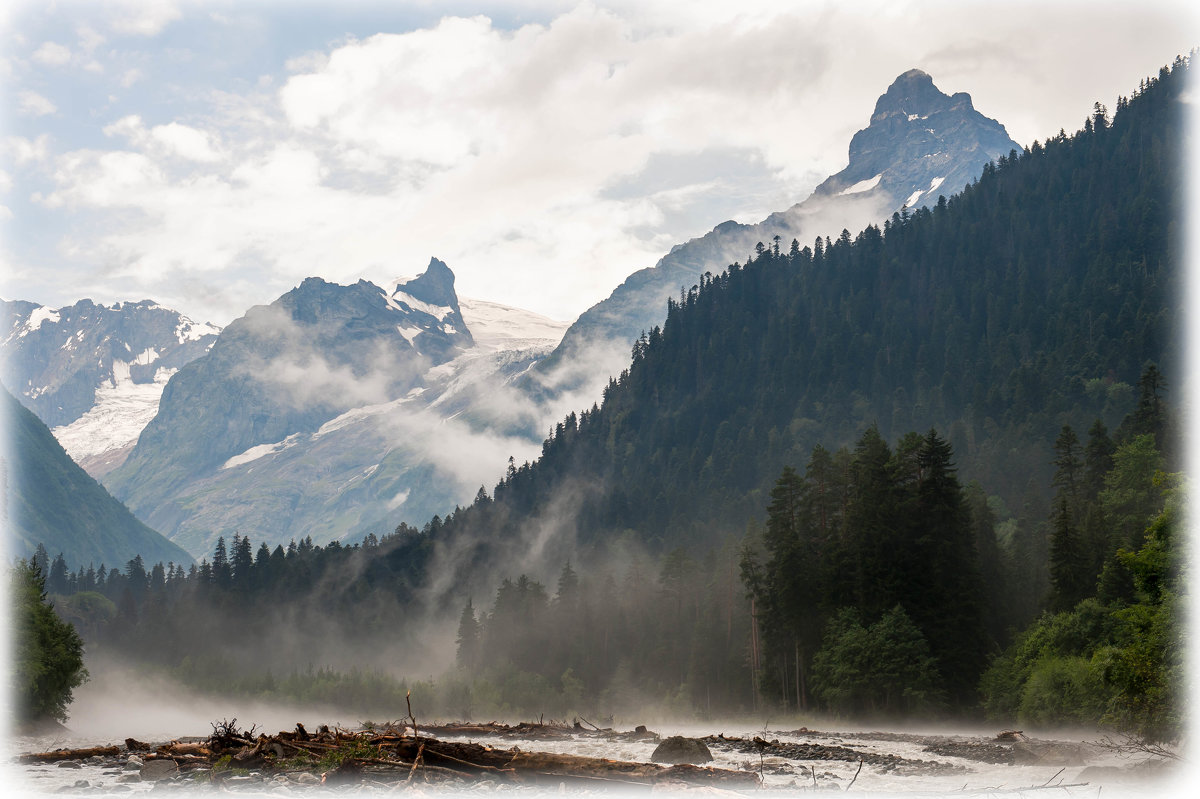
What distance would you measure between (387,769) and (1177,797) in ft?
90.6

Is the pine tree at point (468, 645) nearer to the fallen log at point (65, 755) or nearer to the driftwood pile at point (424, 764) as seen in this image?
the fallen log at point (65, 755)

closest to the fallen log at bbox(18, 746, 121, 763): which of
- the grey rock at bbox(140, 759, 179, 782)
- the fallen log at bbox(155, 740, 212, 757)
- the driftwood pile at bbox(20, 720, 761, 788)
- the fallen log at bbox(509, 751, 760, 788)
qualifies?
the fallen log at bbox(155, 740, 212, 757)

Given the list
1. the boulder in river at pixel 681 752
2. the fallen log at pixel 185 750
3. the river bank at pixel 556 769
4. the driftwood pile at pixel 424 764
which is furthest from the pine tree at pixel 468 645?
the driftwood pile at pixel 424 764

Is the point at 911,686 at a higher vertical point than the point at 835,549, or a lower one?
lower

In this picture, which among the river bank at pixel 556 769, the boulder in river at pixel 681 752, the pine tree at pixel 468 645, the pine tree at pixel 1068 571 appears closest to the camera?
the river bank at pixel 556 769

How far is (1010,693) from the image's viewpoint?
268ft

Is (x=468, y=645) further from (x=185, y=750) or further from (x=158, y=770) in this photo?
(x=158, y=770)

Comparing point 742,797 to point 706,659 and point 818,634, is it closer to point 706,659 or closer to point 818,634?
point 818,634

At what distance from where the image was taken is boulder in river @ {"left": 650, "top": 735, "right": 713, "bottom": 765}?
2051 inches

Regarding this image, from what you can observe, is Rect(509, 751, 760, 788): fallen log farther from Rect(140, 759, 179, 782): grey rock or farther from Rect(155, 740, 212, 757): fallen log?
Rect(140, 759, 179, 782): grey rock

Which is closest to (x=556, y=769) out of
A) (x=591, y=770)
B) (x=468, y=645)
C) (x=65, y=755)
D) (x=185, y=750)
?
(x=591, y=770)

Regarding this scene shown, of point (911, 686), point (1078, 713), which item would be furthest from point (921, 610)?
point (1078, 713)

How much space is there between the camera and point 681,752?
2080 inches

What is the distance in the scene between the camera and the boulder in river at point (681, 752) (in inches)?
2051
